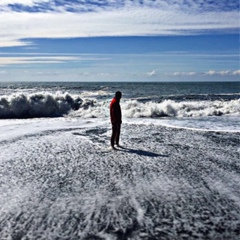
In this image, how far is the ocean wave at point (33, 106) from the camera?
27484 mm

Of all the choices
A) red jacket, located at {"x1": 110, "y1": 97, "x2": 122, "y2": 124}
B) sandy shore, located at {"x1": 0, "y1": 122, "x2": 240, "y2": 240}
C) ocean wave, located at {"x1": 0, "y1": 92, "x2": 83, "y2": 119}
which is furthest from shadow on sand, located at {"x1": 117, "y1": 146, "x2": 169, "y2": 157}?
ocean wave, located at {"x1": 0, "y1": 92, "x2": 83, "y2": 119}

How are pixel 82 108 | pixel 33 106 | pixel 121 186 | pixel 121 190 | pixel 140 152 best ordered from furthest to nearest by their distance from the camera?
pixel 82 108, pixel 33 106, pixel 140 152, pixel 121 186, pixel 121 190

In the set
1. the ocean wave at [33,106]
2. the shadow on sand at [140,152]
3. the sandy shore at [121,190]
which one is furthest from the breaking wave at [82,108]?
the shadow on sand at [140,152]

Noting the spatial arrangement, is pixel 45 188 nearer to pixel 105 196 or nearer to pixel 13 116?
pixel 105 196

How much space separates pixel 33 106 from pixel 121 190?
887 inches

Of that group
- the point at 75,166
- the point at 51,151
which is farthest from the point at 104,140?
the point at 75,166

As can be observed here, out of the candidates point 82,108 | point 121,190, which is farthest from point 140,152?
point 82,108

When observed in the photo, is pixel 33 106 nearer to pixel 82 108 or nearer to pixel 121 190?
pixel 82 108

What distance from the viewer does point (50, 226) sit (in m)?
5.45

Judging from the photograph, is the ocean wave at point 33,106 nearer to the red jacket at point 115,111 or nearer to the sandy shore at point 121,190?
the sandy shore at point 121,190

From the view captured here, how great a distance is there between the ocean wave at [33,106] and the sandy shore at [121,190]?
52.8 ft

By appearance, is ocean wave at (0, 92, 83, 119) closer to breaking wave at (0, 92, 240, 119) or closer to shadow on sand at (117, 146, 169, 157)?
breaking wave at (0, 92, 240, 119)

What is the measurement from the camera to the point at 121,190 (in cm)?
698

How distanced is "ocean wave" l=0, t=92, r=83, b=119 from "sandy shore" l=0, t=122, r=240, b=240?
1610 centimetres
